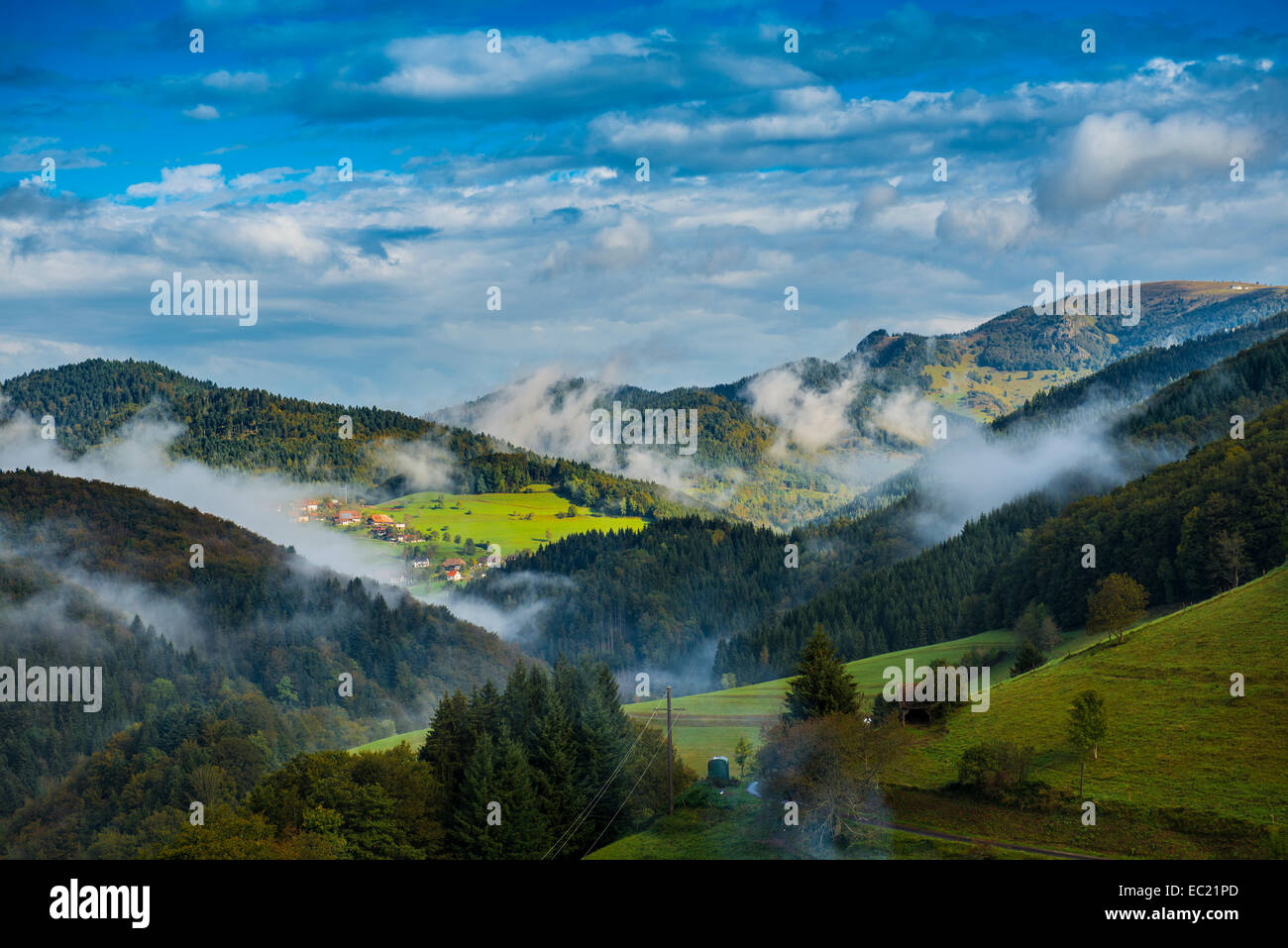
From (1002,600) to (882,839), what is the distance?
107180 mm

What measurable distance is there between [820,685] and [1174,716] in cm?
2660

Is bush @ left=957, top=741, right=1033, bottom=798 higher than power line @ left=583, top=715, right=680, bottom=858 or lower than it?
higher

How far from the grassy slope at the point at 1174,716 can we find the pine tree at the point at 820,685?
6.90 meters

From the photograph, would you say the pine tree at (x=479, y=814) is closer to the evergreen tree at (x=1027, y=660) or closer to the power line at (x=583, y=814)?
the power line at (x=583, y=814)

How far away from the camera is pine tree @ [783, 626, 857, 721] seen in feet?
250

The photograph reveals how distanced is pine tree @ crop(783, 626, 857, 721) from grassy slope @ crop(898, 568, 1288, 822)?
6.90 meters

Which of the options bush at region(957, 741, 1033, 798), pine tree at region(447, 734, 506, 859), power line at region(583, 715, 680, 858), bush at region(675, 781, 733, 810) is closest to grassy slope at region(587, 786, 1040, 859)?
bush at region(675, 781, 733, 810)

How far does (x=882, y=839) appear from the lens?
5834 centimetres

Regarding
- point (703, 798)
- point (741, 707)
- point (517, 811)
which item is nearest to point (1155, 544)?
point (741, 707)

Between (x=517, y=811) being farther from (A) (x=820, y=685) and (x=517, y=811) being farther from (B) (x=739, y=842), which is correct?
(A) (x=820, y=685)

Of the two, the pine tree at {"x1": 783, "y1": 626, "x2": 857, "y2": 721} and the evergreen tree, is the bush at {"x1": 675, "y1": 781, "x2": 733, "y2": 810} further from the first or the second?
the evergreen tree

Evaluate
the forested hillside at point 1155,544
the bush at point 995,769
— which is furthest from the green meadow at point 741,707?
the bush at point 995,769

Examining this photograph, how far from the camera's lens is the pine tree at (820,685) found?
76312mm
